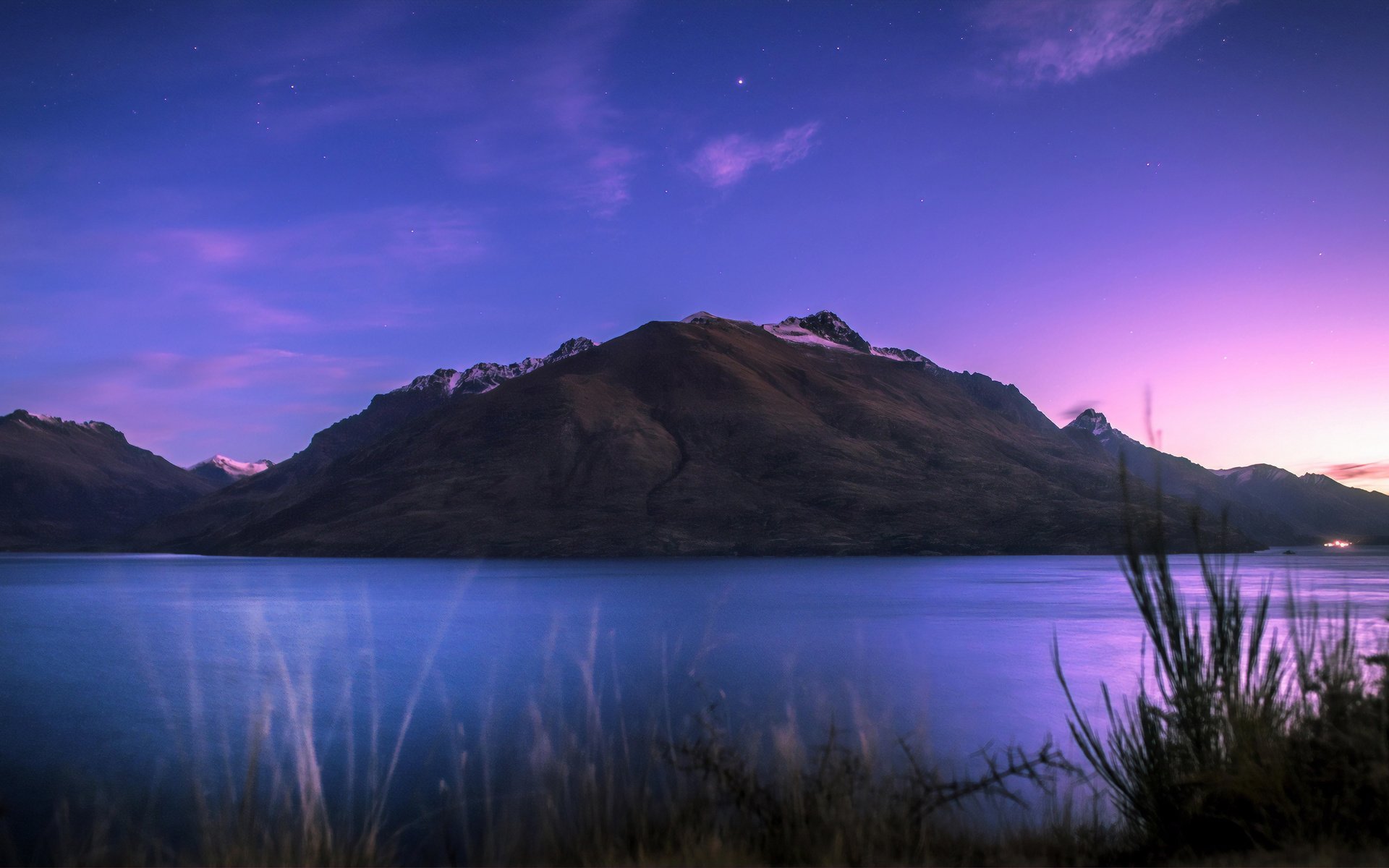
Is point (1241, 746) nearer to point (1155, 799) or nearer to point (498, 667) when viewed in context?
point (1155, 799)

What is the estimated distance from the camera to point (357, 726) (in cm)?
2314

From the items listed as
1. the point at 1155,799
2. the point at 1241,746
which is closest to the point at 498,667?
the point at 1155,799

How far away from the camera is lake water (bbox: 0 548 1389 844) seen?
2050 cm

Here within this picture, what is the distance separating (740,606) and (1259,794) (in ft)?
197

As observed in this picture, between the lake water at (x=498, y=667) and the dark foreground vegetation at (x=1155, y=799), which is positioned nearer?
the dark foreground vegetation at (x=1155, y=799)

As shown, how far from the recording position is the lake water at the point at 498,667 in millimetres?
20500

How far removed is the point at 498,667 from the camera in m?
34.8

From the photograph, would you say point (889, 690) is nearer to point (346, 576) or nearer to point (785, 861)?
point (785, 861)

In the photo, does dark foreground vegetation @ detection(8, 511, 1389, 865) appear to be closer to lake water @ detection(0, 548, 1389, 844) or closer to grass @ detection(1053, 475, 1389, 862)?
grass @ detection(1053, 475, 1389, 862)

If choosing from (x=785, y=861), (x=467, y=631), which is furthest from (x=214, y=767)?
(x=467, y=631)

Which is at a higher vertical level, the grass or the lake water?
the grass

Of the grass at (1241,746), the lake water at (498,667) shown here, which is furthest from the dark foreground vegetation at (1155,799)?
the lake water at (498,667)

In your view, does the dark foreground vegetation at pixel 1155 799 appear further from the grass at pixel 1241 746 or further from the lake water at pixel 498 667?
the lake water at pixel 498 667

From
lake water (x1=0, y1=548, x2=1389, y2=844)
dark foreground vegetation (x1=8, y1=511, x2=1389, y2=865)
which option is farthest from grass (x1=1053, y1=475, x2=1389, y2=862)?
lake water (x1=0, y1=548, x2=1389, y2=844)
